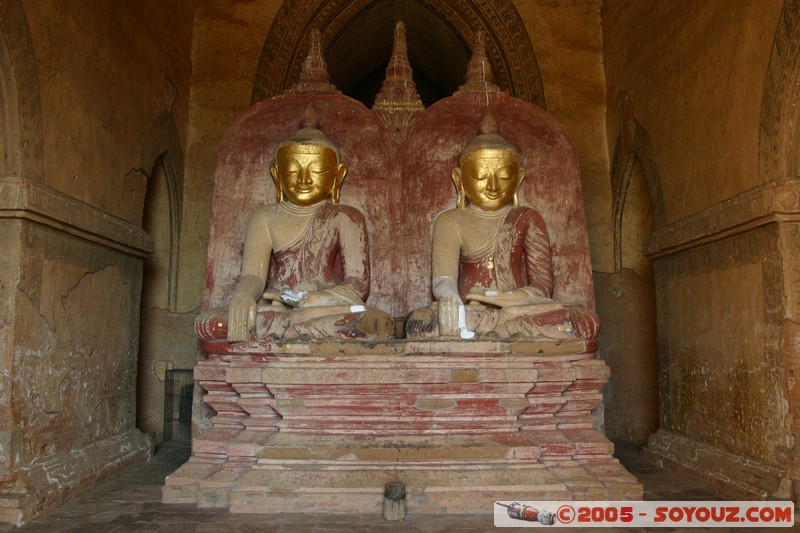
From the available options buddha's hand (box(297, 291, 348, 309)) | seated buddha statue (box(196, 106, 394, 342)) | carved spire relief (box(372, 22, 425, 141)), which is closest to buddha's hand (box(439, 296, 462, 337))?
seated buddha statue (box(196, 106, 394, 342))

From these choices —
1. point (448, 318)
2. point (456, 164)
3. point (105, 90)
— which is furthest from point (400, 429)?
point (105, 90)

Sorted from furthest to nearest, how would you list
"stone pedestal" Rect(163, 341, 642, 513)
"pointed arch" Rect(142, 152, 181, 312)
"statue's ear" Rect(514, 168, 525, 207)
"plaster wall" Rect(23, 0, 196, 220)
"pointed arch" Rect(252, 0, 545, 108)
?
1. "pointed arch" Rect(252, 0, 545, 108)
2. "pointed arch" Rect(142, 152, 181, 312)
3. "statue's ear" Rect(514, 168, 525, 207)
4. "plaster wall" Rect(23, 0, 196, 220)
5. "stone pedestal" Rect(163, 341, 642, 513)

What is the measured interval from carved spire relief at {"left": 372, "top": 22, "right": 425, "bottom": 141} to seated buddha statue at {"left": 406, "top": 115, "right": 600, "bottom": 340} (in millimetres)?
626

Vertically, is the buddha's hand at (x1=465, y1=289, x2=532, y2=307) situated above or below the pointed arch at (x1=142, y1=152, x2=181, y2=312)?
below

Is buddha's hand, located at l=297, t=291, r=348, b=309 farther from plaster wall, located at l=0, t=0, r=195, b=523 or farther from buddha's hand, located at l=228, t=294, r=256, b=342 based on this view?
plaster wall, located at l=0, t=0, r=195, b=523

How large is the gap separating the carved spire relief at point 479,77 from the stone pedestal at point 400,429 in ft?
7.73

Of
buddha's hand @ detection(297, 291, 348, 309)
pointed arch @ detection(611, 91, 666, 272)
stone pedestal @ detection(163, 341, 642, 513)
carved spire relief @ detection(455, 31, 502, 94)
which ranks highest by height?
carved spire relief @ detection(455, 31, 502, 94)

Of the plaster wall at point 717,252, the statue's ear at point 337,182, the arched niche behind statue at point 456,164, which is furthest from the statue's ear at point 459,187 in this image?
the plaster wall at point 717,252

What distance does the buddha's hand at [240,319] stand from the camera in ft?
14.5

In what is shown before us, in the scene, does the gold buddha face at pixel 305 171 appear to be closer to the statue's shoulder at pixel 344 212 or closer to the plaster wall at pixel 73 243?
the statue's shoulder at pixel 344 212

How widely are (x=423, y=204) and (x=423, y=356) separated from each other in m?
1.82

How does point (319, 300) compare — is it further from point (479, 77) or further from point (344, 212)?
point (479, 77)

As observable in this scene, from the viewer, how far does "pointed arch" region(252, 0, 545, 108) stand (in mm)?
7277

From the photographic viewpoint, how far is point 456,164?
18.7 ft
